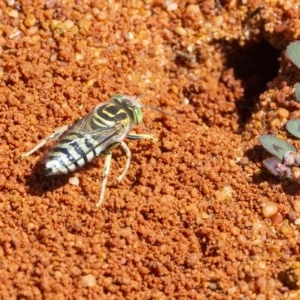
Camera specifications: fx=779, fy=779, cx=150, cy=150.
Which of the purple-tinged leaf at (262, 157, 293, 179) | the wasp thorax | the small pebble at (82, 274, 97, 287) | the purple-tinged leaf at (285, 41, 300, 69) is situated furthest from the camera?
the purple-tinged leaf at (285, 41, 300, 69)

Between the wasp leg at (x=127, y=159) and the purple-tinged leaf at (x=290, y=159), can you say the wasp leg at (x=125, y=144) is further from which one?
the purple-tinged leaf at (x=290, y=159)

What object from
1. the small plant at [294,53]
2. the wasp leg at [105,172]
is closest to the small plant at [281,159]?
the small plant at [294,53]

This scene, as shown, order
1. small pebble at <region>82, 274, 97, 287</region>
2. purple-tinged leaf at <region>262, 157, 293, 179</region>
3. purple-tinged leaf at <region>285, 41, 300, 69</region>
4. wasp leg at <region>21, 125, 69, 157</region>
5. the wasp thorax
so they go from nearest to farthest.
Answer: small pebble at <region>82, 274, 97, 287</region> < the wasp thorax < purple-tinged leaf at <region>262, 157, 293, 179</region> < wasp leg at <region>21, 125, 69, 157</region> < purple-tinged leaf at <region>285, 41, 300, 69</region>

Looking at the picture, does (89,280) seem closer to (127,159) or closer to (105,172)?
(105,172)

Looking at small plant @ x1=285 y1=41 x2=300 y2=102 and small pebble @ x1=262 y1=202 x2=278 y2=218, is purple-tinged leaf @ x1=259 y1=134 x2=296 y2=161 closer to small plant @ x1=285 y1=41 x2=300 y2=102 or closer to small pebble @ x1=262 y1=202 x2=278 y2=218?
small pebble @ x1=262 y1=202 x2=278 y2=218

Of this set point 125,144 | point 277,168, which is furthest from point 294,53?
point 125,144

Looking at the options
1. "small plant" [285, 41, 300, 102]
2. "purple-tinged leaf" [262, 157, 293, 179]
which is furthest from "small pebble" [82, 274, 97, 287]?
"small plant" [285, 41, 300, 102]

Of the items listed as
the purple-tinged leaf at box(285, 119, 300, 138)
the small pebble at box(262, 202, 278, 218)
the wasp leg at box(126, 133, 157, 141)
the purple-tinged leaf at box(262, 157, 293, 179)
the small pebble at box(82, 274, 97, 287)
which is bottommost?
the small pebble at box(82, 274, 97, 287)
